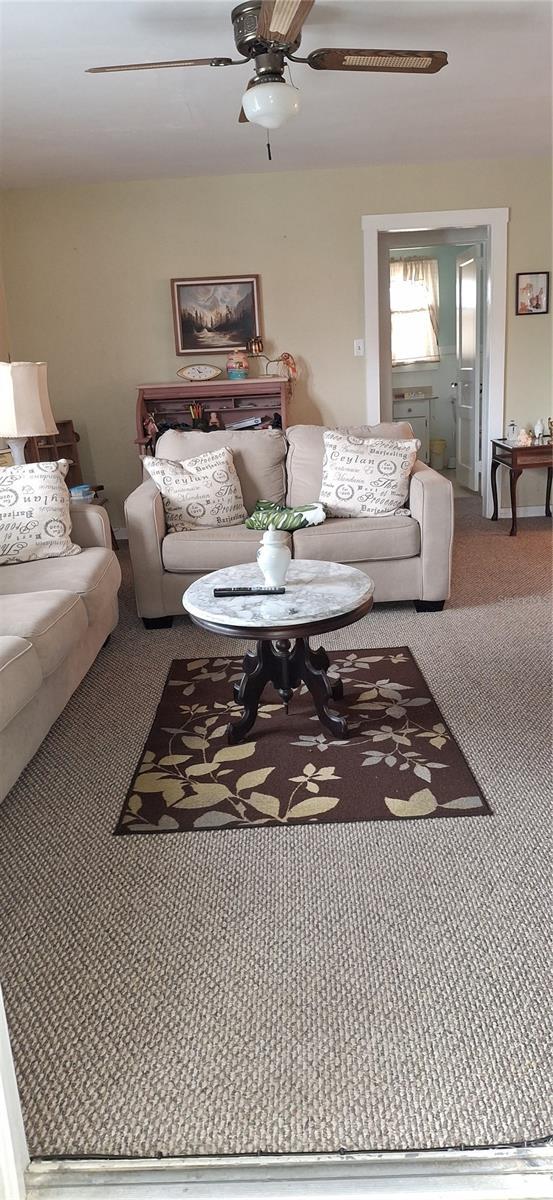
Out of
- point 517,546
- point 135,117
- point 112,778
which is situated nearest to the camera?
point 112,778

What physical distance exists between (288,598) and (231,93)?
2671mm

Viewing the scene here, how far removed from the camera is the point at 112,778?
2.50 metres

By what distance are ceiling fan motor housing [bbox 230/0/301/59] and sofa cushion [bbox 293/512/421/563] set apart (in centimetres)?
193

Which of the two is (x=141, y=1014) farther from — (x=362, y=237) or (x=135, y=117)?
(x=362, y=237)

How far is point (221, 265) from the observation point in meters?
5.65

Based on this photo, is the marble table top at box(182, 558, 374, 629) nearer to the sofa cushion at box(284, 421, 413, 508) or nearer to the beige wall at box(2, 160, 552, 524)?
the sofa cushion at box(284, 421, 413, 508)

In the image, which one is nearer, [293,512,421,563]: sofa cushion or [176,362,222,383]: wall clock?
[293,512,421,563]: sofa cushion

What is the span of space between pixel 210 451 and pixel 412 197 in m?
2.71

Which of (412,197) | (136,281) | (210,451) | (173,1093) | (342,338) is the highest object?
(412,197)

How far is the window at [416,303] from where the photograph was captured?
336 inches

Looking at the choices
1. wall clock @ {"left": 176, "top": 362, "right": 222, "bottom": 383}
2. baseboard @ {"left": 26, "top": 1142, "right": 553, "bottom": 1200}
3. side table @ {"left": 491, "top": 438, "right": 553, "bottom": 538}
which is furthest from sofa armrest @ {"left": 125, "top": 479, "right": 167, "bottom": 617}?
baseboard @ {"left": 26, "top": 1142, "right": 553, "bottom": 1200}

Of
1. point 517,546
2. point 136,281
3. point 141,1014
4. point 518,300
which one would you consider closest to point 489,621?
point 517,546

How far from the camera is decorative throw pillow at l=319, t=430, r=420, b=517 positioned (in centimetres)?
399

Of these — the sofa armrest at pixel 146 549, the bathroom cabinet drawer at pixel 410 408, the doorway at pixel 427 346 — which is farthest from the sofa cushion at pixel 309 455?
the bathroom cabinet drawer at pixel 410 408
